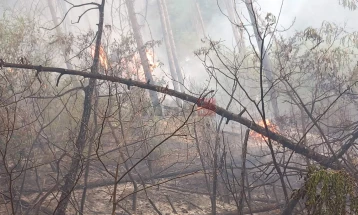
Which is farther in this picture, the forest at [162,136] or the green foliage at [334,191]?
the forest at [162,136]

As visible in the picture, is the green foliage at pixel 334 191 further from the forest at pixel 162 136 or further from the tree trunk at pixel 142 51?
the tree trunk at pixel 142 51

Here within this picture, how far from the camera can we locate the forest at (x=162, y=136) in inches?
138

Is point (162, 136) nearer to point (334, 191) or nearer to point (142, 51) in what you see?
point (142, 51)

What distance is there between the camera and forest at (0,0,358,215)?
3.50 meters

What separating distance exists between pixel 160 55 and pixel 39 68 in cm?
3901

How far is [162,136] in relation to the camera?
10.9 metres

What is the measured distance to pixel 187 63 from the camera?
38.8 metres

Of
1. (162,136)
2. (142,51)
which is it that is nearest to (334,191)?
(162,136)

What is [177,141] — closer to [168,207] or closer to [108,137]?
[108,137]

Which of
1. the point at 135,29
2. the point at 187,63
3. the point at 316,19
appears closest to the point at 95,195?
the point at 135,29

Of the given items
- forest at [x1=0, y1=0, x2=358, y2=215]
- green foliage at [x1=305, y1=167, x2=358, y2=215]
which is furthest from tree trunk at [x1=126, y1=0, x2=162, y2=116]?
green foliage at [x1=305, y1=167, x2=358, y2=215]

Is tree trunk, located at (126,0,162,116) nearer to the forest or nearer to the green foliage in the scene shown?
the forest

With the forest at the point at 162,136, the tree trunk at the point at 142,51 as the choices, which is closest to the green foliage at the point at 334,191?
the forest at the point at 162,136

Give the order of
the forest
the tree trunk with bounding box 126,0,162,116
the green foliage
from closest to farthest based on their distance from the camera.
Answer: the green foliage < the forest < the tree trunk with bounding box 126,0,162,116
